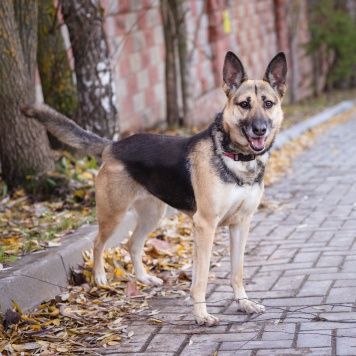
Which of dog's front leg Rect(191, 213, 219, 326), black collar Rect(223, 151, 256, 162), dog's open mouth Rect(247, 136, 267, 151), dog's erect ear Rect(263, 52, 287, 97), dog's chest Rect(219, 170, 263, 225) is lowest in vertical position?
dog's front leg Rect(191, 213, 219, 326)

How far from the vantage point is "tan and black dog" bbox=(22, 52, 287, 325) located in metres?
4.97

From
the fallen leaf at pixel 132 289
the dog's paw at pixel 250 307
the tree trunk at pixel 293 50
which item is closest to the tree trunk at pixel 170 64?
the tree trunk at pixel 293 50

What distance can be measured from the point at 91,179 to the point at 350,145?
6.09m

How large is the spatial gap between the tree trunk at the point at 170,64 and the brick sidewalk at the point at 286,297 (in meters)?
4.91

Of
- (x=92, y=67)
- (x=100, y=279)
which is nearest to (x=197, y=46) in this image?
(x=92, y=67)

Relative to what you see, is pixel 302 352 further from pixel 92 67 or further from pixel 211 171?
pixel 92 67

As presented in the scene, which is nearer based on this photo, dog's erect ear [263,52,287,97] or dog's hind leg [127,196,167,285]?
dog's erect ear [263,52,287,97]

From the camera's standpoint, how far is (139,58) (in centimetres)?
1342

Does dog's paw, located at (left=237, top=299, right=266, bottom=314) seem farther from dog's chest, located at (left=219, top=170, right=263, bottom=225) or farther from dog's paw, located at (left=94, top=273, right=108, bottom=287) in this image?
dog's paw, located at (left=94, top=273, right=108, bottom=287)

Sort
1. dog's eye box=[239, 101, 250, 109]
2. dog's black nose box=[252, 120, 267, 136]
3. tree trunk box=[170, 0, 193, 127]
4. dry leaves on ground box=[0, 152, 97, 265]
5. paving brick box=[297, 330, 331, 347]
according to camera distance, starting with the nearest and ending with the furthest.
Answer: paving brick box=[297, 330, 331, 347] < dog's black nose box=[252, 120, 267, 136] < dog's eye box=[239, 101, 250, 109] < dry leaves on ground box=[0, 152, 97, 265] < tree trunk box=[170, 0, 193, 127]

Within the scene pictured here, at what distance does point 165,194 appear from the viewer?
545 cm

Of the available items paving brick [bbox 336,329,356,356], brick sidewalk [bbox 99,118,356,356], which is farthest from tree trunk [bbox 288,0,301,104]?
paving brick [bbox 336,329,356,356]

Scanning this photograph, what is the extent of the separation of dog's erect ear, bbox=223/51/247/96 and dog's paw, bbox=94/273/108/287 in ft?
5.70

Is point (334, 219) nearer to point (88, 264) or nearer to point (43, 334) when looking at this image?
point (88, 264)
